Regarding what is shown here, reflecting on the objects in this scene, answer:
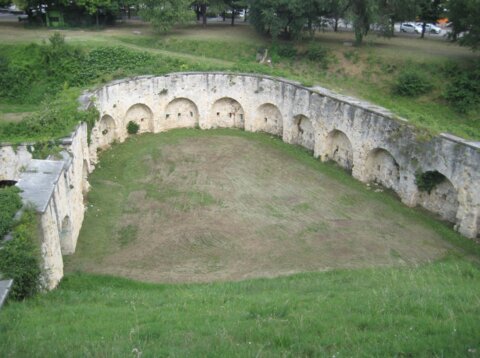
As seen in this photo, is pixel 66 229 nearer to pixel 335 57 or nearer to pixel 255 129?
pixel 255 129

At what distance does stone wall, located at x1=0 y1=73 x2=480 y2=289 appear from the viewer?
16156 millimetres

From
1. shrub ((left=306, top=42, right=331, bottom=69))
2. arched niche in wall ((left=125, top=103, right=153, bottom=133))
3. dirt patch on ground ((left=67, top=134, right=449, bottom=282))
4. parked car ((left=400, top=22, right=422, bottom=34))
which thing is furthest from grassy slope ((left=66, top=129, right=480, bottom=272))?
parked car ((left=400, top=22, right=422, bottom=34))

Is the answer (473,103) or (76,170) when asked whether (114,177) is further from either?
(473,103)

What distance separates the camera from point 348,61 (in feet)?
107

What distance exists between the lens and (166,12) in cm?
3481

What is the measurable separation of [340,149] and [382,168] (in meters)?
2.89

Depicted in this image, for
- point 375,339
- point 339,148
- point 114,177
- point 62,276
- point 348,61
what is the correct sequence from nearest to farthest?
point 375,339
point 62,276
point 114,177
point 339,148
point 348,61

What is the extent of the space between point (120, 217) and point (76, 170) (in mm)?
Answer: 2406

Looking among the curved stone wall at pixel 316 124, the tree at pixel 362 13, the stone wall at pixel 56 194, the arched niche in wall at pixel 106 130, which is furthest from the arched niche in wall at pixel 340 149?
the stone wall at pixel 56 194

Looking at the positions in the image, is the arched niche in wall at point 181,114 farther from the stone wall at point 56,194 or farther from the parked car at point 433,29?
the parked car at point 433,29

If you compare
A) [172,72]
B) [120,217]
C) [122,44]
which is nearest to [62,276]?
[120,217]

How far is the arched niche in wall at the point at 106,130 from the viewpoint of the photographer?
1037 inches

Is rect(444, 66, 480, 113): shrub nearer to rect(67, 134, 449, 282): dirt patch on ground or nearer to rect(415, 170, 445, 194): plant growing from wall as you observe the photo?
rect(415, 170, 445, 194): plant growing from wall

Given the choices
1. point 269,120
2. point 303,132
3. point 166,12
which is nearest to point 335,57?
point 269,120
